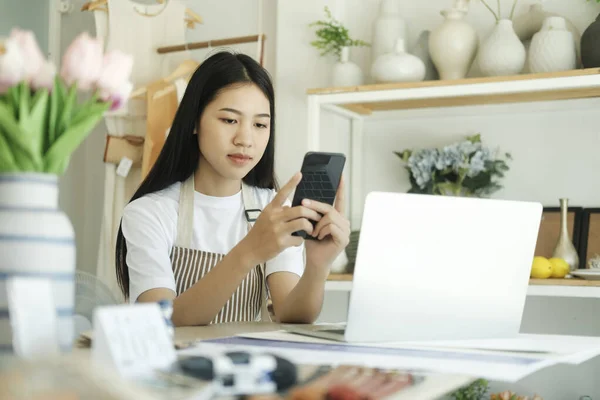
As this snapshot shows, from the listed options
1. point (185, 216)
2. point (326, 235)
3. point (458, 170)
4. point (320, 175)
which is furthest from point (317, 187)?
point (458, 170)

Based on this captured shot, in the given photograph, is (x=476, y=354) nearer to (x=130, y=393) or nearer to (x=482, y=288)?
(x=482, y=288)

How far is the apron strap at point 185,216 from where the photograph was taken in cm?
175

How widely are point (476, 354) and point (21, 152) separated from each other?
62 cm

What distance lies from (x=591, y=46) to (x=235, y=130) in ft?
4.03

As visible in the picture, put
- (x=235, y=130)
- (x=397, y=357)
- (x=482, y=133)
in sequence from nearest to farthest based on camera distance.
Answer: (x=397, y=357)
(x=235, y=130)
(x=482, y=133)

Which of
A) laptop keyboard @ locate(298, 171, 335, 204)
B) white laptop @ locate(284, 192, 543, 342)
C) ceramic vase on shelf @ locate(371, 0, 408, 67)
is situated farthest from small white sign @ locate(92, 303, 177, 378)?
ceramic vase on shelf @ locate(371, 0, 408, 67)

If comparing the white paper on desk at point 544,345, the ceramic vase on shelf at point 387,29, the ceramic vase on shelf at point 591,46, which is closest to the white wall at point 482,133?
the ceramic vase on shelf at point 387,29

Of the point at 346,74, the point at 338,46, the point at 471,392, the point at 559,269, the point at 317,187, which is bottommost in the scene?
the point at 471,392

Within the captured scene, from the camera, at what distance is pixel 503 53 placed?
2.43m

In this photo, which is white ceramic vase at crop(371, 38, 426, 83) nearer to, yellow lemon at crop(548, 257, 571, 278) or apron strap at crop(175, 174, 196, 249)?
yellow lemon at crop(548, 257, 571, 278)

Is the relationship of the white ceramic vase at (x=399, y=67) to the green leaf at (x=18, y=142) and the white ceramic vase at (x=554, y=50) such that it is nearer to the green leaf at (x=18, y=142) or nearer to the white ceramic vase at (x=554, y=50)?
the white ceramic vase at (x=554, y=50)

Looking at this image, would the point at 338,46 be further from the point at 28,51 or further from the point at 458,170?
the point at 28,51

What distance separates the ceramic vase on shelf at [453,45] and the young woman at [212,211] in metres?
0.90

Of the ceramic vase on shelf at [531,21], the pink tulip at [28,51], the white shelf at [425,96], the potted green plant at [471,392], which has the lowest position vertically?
the potted green plant at [471,392]
